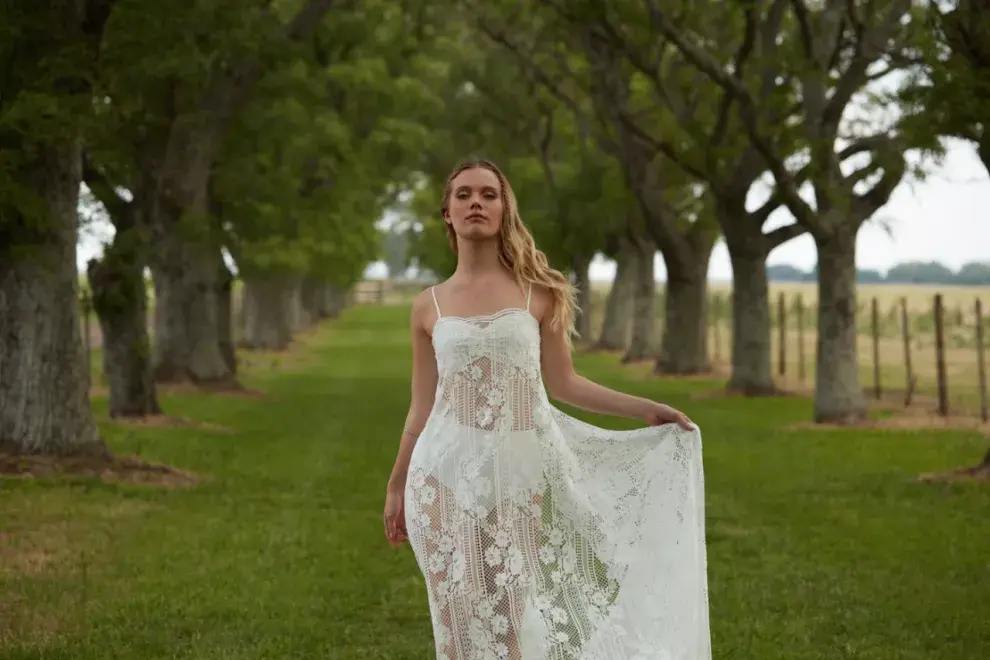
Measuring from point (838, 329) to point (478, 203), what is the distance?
17.2m

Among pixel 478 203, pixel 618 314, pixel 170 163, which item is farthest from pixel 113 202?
pixel 618 314

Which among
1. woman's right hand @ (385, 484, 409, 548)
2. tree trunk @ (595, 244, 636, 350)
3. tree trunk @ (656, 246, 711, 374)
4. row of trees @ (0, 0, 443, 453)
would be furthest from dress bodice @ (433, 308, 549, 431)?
tree trunk @ (595, 244, 636, 350)

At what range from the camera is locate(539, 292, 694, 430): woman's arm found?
5.41 m

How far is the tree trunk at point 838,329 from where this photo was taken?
21484 millimetres

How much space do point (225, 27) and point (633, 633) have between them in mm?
12285

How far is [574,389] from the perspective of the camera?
553cm

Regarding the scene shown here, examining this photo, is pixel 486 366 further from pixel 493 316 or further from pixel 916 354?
pixel 916 354

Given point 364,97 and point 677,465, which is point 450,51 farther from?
point 677,465

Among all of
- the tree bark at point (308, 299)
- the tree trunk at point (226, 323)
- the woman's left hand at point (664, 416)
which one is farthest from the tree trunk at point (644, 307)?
the woman's left hand at point (664, 416)

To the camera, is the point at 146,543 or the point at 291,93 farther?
the point at 291,93

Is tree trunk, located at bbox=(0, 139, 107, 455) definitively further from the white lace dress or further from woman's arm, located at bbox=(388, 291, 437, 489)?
the white lace dress

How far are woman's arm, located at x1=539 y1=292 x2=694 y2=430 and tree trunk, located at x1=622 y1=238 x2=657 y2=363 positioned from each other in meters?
34.9

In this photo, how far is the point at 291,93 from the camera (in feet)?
88.0

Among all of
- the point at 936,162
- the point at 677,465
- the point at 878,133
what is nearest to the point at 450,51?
the point at 878,133
